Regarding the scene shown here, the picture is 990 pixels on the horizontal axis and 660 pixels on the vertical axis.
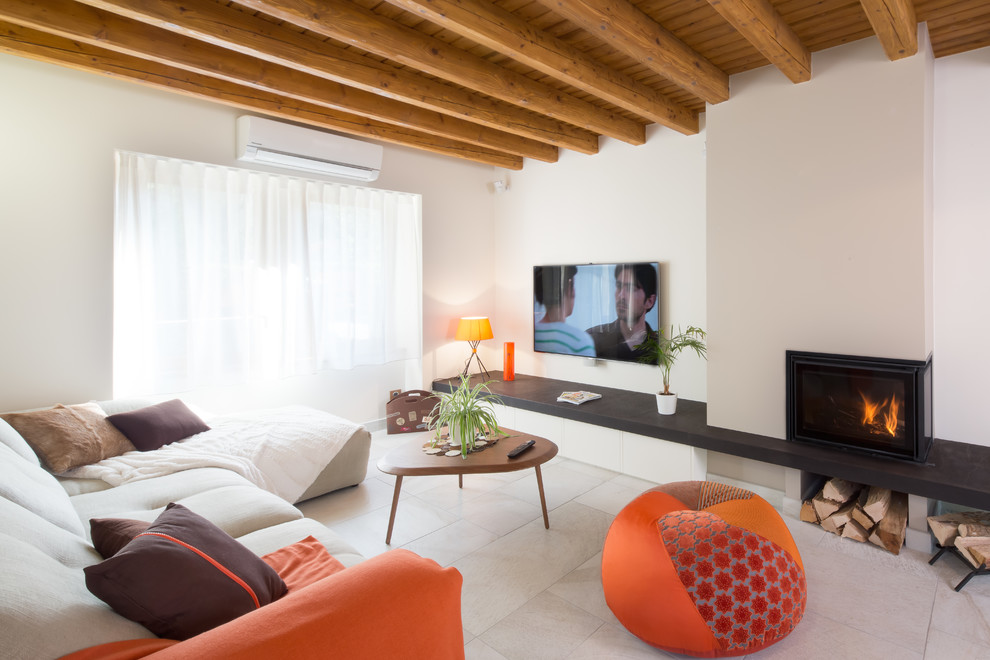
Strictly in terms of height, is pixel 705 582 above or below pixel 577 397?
below

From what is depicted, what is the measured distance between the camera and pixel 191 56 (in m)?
2.72

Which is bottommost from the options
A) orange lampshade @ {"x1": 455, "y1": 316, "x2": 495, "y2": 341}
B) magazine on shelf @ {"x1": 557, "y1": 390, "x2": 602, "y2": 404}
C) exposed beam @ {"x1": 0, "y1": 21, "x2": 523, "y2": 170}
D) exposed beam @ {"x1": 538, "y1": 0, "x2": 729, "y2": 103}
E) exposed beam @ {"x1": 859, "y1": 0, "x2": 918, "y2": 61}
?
magazine on shelf @ {"x1": 557, "y1": 390, "x2": 602, "y2": 404}

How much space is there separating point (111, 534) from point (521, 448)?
188cm

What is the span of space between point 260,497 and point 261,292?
6.59 feet

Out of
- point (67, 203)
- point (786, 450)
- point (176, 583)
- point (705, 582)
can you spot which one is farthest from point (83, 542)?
point (786, 450)

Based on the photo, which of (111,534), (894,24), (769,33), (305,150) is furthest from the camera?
(305,150)

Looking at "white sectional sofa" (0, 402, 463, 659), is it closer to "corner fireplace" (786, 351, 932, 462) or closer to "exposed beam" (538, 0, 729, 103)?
"exposed beam" (538, 0, 729, 103)

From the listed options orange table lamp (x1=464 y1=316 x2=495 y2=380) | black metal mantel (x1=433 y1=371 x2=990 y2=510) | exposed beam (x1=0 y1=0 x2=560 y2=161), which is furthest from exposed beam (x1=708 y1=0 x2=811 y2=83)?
orange table lamp (x1=464 y1=316 x2=495 y2=380)

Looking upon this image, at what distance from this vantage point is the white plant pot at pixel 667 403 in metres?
3.70

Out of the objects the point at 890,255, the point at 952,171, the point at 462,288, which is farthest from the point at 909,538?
the point at 462,288

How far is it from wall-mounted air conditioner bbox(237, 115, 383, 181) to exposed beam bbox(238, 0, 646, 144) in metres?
1.47

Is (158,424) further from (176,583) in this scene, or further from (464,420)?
(176,583)

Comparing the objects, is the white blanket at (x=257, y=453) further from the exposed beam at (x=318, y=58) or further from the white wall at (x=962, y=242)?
the white wall at (x=962, y=242)

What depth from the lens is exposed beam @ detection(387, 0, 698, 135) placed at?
2268 millimetres
